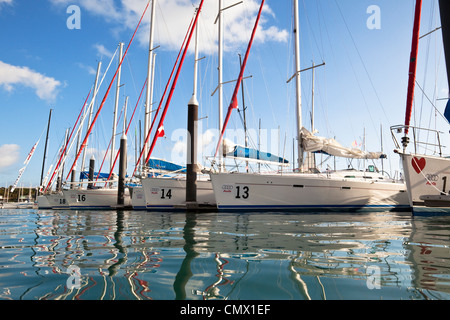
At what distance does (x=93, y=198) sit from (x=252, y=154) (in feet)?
48.5

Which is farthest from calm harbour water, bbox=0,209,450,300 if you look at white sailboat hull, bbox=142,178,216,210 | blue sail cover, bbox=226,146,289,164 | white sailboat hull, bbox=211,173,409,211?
white sailboat hull, bbox=142,178,216,210

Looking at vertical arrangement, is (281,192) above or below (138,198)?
above

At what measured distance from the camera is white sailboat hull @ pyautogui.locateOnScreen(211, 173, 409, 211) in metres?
13.3

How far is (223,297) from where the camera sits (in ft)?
6.76

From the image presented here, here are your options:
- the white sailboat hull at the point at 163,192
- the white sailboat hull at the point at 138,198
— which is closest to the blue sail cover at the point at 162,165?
the white sailboat hull at the point at 138,198

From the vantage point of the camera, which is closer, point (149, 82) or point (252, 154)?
point (252, 154)

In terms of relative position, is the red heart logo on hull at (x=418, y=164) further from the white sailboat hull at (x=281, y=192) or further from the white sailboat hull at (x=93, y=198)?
the white sailboat hull at (x=93, y=198)

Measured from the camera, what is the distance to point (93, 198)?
74.2 feet

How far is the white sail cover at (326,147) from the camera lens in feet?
49.2

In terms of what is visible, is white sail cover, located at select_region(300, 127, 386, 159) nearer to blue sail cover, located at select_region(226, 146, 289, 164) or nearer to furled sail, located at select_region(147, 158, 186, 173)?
blue sail cover, located at select_region(226, 146, 289, 164)

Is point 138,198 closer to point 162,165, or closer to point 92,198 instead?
point 162,165

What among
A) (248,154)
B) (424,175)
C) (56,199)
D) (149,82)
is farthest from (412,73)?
(56,199)
